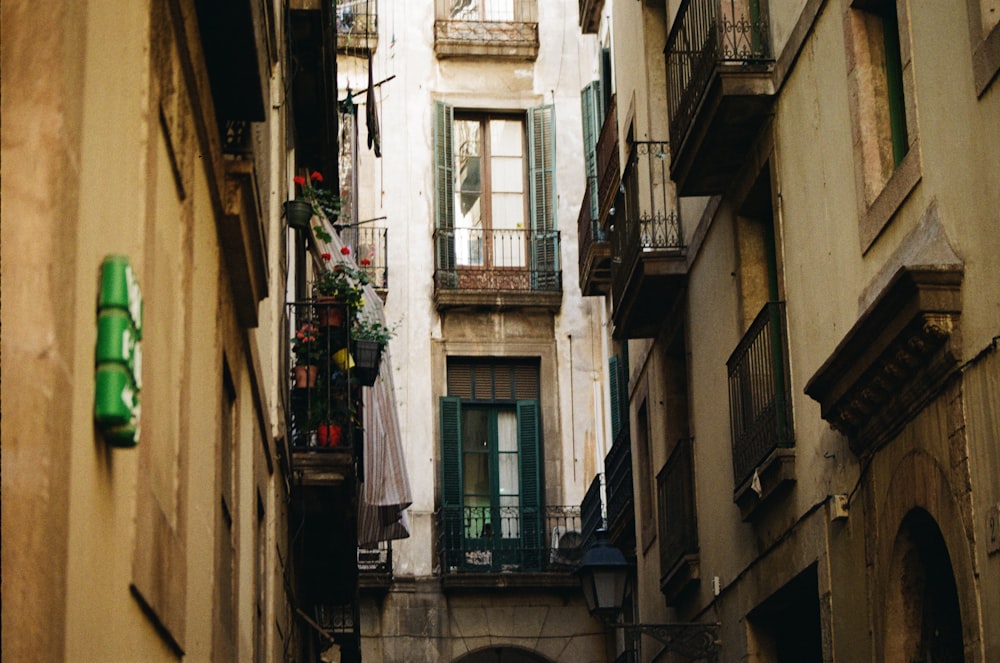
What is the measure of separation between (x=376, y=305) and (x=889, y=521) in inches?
335

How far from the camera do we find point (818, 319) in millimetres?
11930

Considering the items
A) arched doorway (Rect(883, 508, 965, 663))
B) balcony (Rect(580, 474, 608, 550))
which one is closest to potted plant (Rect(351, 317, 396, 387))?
arched doorway (Rect(883, 508, 965, 663))

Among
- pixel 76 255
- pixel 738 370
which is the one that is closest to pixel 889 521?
pixel 738 370

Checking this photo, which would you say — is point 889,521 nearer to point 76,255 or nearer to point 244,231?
point 244,231

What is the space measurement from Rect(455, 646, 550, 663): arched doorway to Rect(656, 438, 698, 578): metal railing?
9.22 metres

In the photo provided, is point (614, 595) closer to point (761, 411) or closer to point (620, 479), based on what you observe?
point (761, 411)

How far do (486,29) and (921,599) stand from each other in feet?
66.2

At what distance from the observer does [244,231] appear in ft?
29.0

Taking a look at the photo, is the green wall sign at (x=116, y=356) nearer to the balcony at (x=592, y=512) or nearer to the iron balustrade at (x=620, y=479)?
the iron balustrade at (x=620, y=479)

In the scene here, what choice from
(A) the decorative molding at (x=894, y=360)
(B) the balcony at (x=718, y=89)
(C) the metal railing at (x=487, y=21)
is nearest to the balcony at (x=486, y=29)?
(C) the metal railing at (x=487, y=21)

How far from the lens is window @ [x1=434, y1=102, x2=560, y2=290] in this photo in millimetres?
27984

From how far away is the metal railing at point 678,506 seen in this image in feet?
55.0

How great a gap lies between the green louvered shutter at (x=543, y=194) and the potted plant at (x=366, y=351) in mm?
12016

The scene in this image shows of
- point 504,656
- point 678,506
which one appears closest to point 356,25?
point 504,656
